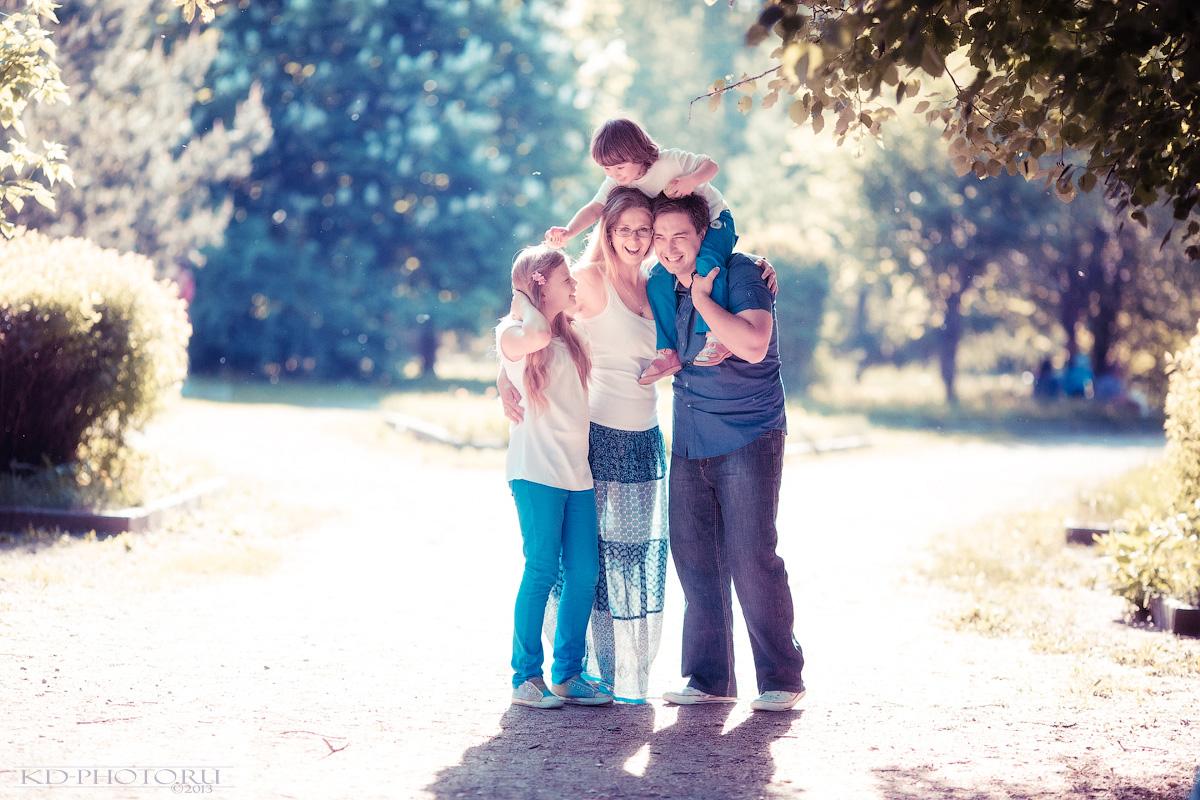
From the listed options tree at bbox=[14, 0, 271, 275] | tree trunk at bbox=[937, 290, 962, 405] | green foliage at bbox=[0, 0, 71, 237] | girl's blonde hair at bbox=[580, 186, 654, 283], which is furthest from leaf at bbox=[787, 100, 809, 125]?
tree trunk at bbox=[937, 290, 962, 405]

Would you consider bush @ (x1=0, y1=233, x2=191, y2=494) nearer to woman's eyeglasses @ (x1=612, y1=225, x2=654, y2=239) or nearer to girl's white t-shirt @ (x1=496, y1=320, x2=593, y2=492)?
girl's white t-shirt @ (x1=496, y1=320, x2=593, y2=492)

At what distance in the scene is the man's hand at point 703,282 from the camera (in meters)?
5.31

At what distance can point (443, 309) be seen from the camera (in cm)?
3203

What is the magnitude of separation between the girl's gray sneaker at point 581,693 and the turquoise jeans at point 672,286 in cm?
138

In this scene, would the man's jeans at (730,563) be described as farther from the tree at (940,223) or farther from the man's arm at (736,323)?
the tree at (940,223)

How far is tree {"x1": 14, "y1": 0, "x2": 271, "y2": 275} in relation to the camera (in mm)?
16469

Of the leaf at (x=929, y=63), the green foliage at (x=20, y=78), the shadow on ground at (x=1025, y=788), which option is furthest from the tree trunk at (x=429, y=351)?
the leaf at (x=929, y=63)

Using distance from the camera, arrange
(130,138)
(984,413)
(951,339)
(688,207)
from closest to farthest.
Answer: (688,207), (130,138), (984,413), (951,339)

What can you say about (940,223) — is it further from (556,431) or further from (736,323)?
(556,431)

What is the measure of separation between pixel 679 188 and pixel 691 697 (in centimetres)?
204

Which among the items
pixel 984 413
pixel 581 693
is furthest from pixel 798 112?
pixel 984 413

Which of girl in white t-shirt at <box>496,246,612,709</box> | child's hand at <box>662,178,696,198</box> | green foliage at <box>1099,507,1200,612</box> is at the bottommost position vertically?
green foliage at <box>1099,507,1200,612</box>

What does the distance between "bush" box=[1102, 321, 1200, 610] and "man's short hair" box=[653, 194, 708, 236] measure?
349 centimetres

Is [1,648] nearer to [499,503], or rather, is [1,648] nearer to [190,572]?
[190,572]
